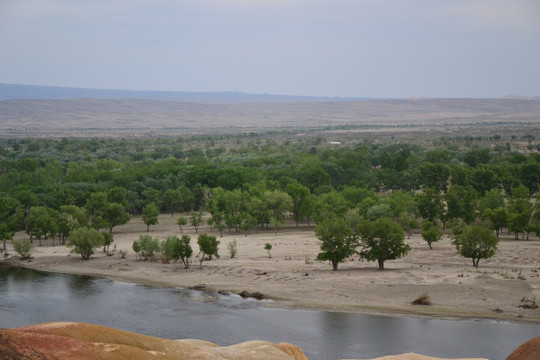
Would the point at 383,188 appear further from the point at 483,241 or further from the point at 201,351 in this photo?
the point at 201,351

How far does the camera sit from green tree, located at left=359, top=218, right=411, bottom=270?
2010 inches

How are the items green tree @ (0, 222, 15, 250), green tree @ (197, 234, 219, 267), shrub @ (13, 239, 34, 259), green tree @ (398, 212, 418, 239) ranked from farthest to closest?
green tree @ (398, 212, 418, 239)
green tree @ (0, 222, 15, 250)
shrub @ (13, 239, 34, 259)
green tree @ (197, 234, 219, 267)

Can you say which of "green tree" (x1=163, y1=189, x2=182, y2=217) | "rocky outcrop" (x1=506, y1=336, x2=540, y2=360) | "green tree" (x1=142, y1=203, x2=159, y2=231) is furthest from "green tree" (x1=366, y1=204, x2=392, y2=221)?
"rocky outcrop" (x1=506, y1=336, x2=540, y2=360)

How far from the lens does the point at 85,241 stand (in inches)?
2354

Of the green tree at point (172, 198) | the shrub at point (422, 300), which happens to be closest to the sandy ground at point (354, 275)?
the shrub at point (422, 300)

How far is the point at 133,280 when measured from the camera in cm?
5300

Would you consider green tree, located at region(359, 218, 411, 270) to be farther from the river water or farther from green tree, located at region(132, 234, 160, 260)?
green tree, located at region(132, 234, 160, 260)

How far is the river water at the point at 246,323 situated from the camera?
36.6 meters

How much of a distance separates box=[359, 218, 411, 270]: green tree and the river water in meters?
9.57

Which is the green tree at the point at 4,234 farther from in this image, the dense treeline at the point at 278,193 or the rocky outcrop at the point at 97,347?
the rocky outcrop at the point at 97,347

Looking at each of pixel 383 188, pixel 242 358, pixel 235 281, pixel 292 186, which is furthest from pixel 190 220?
pixel 242 358

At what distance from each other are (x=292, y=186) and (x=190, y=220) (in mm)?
12411

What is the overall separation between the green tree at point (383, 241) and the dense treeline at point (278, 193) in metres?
15.6

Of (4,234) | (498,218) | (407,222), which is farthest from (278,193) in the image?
(4,234)
